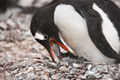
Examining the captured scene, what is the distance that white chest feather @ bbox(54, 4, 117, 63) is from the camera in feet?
8.99

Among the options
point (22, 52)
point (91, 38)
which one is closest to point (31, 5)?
point (22, 52)

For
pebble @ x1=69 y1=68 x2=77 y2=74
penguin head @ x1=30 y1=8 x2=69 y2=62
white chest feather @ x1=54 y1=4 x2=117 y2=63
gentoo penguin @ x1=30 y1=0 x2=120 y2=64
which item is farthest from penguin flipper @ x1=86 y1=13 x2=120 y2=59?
penguin head @ x1=30 y1=8 x2=69 y2=62

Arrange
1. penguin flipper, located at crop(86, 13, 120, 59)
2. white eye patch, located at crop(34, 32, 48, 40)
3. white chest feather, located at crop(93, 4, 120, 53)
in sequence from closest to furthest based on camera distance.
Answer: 1. penguin flipper, located at crop(86, 13, 120, 59)
2. white chest feather, located at crop(93, 4, 120, 53)
3. white eye patch, located at crop(34, 32, 48, 40)

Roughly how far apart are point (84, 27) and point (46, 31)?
50cm

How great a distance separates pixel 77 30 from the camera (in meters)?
2.76

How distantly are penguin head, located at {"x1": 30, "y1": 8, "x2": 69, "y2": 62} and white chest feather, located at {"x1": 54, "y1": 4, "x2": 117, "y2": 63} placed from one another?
0.32 ft

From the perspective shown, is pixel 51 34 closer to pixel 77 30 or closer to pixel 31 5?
pixel 77 30

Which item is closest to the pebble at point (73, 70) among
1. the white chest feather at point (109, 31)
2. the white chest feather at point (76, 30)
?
the white chest feather at point (76, 30)

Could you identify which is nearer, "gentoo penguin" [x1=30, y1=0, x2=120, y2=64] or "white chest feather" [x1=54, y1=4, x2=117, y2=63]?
"gentoo penguin" [x1=30, y1=0, x2=120, y2=64]

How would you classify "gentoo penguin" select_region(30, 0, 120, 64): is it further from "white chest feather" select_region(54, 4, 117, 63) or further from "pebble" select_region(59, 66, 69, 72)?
"pebble" select_region(59, 66, 69, 72)

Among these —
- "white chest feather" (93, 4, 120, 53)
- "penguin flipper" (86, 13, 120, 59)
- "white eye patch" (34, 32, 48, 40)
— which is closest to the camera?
"penguin flipper" (86, 13, 120, 59)

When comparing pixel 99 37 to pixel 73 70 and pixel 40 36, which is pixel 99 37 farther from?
pixel 40 36

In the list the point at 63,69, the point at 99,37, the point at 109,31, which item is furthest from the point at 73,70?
Answer: the point at 109,31

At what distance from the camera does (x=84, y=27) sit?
2725 mm
